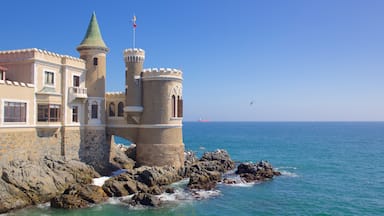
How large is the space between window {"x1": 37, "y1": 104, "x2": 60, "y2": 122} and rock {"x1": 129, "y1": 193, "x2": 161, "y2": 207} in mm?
11144

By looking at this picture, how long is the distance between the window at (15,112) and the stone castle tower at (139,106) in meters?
7.26

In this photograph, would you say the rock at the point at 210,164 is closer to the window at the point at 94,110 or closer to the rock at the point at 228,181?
the rock at the point at 228,181

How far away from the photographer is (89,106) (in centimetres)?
3809

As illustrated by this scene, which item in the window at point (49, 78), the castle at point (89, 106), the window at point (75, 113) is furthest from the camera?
the window at point (75, 113)

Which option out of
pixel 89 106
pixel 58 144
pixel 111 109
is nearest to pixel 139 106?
pixel 111 109

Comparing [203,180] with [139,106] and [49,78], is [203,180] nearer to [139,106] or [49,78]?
[139,106]

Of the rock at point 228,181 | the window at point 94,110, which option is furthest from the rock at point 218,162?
the window at point 94,110

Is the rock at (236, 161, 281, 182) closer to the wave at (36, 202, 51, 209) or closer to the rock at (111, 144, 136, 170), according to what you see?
the rock at (111, 144, 136, 170)

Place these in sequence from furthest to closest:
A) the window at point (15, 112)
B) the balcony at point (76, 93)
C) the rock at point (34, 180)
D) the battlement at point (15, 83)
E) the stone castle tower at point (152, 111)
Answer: the stone castle tower at point (152, 111) → the balcony at point (76, 93) → the window at point (15, 112) → the battlement at point (15, 83) → the rock at point (34, 180)

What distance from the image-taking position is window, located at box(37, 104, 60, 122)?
1310 inches

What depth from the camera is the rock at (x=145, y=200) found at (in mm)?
28562

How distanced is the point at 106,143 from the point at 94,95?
529 cm

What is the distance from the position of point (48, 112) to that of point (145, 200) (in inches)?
489

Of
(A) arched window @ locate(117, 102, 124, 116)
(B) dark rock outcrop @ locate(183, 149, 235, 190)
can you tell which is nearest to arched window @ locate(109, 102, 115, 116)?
(A) arched window @ locate(117, 102, 124, 116)
